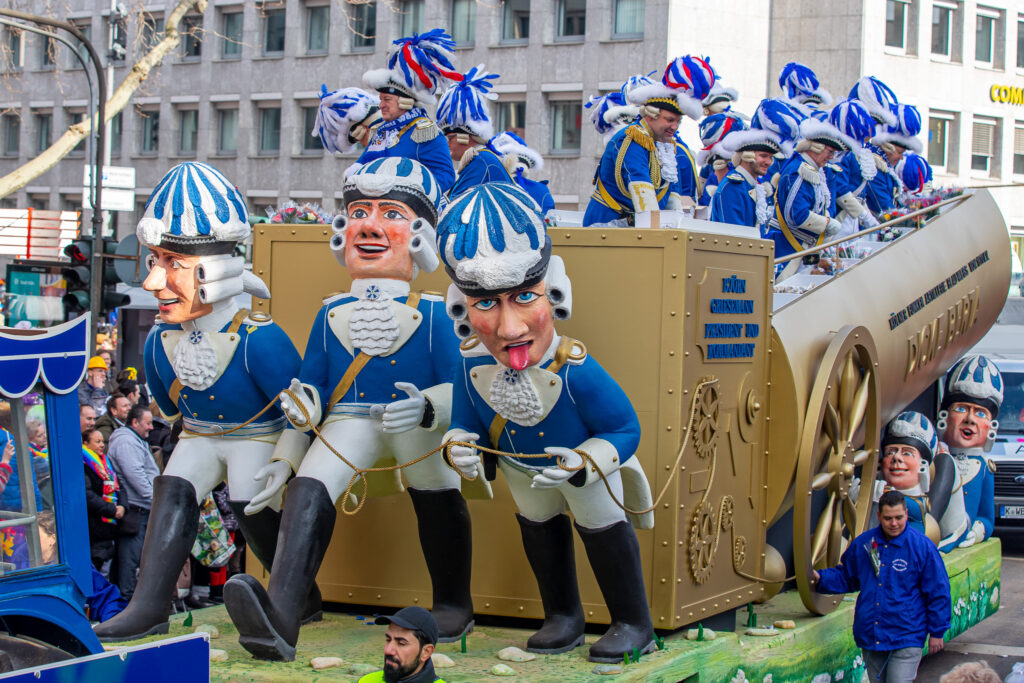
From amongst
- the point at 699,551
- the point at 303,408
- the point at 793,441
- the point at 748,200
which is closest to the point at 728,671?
the point at 699,551

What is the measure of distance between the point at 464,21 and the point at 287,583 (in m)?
27.9

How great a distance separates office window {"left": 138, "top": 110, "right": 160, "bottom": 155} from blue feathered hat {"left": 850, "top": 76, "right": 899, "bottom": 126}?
28.0 metres

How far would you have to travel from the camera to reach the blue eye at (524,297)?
516 centimetres

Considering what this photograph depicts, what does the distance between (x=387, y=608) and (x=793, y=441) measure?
6.57ft

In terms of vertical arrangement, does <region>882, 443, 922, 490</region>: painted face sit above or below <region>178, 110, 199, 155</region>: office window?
below

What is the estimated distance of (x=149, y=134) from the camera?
3716cm

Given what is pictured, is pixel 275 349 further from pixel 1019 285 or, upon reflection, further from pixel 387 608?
pixel 1019 285

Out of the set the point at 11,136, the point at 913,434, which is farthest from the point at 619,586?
the point at 11,136

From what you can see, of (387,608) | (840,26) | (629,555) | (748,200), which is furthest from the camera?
(840,26)

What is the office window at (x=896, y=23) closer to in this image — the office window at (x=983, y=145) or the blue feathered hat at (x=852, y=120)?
the office window at (x=983, y=145)

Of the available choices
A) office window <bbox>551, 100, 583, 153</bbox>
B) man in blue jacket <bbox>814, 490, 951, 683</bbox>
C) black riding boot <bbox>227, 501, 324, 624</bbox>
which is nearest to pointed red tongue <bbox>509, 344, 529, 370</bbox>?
black riding boot <bbox>227, 501, 324, 624</bbox>

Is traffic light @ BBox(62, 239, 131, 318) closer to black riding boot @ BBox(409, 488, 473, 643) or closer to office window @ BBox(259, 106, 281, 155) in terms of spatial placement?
black riding boot @ BBox(409, 488, 473, 643)

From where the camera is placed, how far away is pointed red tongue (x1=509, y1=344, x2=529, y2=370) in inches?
204

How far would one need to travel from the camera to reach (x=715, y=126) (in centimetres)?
1269
